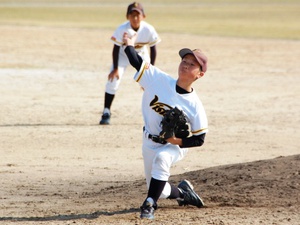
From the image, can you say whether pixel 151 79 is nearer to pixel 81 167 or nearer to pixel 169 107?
pixel 169 107

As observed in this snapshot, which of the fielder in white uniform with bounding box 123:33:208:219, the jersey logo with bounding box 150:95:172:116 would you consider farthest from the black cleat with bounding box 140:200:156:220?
the jersey logo with bounding box 150:95:172:116

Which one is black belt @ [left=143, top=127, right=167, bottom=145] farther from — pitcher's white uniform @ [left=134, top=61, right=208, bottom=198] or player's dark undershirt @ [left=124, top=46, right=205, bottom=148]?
player's dark undershirt @ [left=124, top=46, right=205, bottom=148]

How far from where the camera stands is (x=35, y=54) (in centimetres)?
2020

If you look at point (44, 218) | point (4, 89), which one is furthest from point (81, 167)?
point (4, 89)

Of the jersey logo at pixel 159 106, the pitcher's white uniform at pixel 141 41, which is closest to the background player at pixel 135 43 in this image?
the pitcher's white uniform at pixel 141 41

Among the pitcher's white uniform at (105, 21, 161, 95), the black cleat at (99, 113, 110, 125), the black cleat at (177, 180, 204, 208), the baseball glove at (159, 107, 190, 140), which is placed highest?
the baseball glove at (159, 107, 190, 140)

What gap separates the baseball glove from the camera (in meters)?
5.86

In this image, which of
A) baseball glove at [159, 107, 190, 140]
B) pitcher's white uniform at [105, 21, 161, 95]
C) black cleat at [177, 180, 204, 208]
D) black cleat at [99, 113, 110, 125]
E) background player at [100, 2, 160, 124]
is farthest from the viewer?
black cleat at [99, 113, 110, 125]

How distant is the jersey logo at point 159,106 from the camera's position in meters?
6.02

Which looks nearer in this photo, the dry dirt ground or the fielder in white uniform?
the fielder in white uniform

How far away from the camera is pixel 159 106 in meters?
6.06

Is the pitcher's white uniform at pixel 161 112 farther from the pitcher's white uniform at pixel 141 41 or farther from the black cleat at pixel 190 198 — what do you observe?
the pitcher's white uniform at pixel 141 41

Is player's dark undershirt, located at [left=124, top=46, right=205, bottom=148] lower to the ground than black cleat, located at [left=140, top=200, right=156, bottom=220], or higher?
higher

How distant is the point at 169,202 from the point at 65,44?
16.5m
